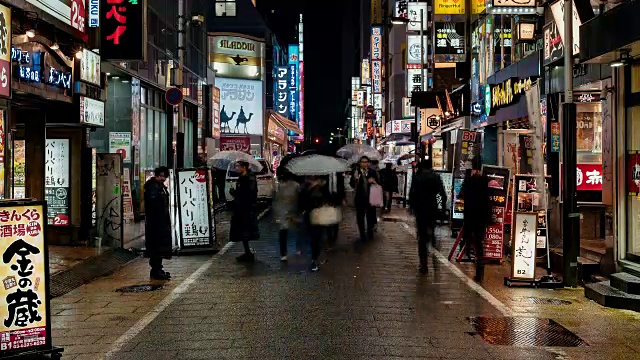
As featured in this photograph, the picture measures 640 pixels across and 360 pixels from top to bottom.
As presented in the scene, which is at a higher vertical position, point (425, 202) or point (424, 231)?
point (425, 202)

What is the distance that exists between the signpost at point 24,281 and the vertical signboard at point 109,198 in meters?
9.87

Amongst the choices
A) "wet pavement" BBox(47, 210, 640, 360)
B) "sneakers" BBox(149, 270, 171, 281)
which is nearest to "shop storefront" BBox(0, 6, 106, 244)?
"sneakers" BBox(149, 270, 171, 281)

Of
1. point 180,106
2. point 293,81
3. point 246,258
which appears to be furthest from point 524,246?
point 293,81

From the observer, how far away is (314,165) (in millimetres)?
17938

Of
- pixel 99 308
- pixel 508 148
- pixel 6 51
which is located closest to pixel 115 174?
pixel 6 51

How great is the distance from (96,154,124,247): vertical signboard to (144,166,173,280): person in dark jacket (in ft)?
13.2

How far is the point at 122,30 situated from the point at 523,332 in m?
13.7

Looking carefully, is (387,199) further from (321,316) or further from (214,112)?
(321,316)

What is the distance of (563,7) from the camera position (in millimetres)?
12984

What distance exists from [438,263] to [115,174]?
25.4ft

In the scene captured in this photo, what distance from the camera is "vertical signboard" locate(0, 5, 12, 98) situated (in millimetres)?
12445

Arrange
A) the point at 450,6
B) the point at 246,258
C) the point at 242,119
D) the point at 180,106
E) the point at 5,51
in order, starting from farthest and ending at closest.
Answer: the point at 242,119 → the point at 450,6 → the point at 180,106 → the point at 246,258 → the point at 5,51

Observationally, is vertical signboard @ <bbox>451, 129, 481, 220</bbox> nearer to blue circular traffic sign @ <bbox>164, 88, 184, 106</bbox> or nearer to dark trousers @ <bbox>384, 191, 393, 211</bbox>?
dark trousers @ <bbox>384, 191, 393, 211</bbox>

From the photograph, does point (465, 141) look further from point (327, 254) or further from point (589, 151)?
point (327, 254)
